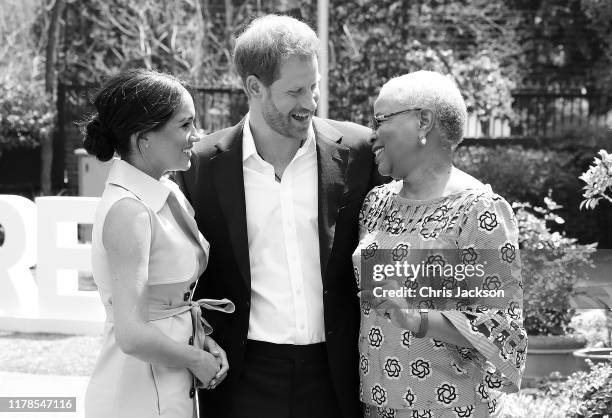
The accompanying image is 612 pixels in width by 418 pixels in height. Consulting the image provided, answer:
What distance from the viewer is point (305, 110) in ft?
9.71

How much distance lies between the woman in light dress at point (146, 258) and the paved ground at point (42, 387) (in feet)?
11.1

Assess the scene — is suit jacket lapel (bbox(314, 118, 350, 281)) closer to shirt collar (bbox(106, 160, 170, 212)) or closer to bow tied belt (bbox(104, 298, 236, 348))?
bow tied belt (bbox(104, 298, 236, 348))

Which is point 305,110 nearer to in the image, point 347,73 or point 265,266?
point 265,266

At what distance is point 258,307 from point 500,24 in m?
13.0

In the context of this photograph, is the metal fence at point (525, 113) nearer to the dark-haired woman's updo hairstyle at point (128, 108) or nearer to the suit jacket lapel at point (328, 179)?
the suit jacket lapel at point (328, 179)

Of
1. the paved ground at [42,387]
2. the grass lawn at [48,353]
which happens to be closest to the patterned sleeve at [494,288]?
the paved ground at [42,387]

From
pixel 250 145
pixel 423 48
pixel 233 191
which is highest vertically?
pixel 423 48

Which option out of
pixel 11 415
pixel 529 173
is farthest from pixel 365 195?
pixel 529 173

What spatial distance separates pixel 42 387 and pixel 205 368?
4.14m

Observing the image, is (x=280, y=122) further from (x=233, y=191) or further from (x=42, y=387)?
(x=42, y=387)

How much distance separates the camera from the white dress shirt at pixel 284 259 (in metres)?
2.94

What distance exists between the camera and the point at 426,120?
2.72m

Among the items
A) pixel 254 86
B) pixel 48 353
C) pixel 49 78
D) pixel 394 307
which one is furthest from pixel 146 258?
pixel 49 78

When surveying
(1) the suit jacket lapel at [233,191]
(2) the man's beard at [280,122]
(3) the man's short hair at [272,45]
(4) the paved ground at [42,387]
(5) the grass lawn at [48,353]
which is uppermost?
(3) the man's short hair at [272,45]
